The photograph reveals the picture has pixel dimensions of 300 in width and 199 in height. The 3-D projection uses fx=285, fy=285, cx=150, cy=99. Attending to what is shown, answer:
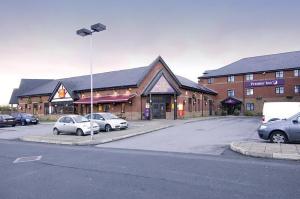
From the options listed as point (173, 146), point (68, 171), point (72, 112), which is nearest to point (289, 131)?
point (173, 146)

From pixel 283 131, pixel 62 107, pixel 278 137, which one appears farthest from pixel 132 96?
pixel 283 131

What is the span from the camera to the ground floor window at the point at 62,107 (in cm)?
4262

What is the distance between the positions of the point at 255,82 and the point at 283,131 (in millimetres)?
41146

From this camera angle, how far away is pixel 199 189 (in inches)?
254

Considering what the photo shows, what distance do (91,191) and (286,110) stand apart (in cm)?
1535

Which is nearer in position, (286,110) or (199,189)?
(199,189)

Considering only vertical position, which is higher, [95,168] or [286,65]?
[286,65]

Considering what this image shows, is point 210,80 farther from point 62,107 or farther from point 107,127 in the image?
point 107,127

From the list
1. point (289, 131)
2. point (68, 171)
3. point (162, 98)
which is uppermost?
point (162, 98)

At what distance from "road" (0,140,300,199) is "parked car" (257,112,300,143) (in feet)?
10.8

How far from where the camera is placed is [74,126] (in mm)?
20844

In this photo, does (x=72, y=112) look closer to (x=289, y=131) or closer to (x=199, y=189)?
(x=289, y=131)

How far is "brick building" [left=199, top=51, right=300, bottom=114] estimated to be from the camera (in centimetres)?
4875

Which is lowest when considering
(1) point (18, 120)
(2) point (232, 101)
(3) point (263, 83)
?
(1) point (18, 120)
